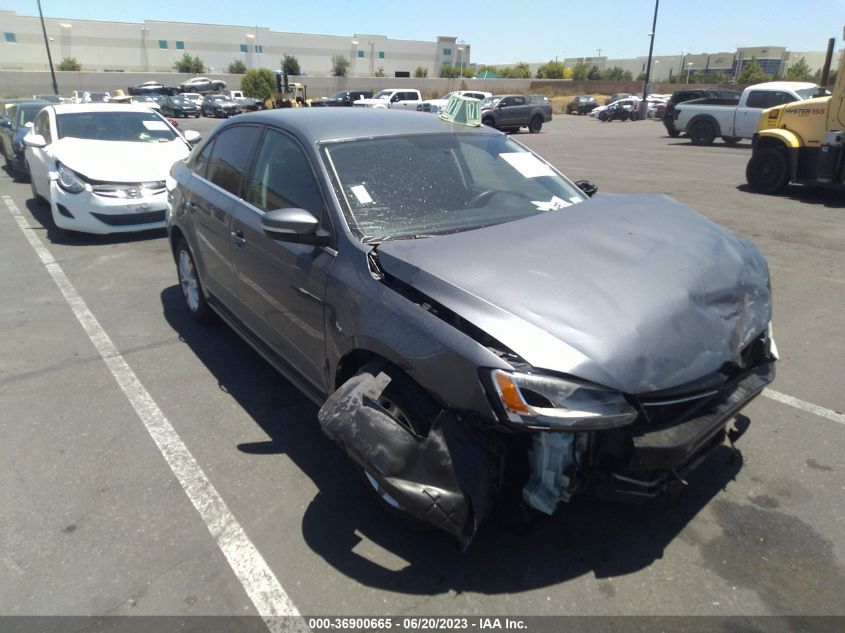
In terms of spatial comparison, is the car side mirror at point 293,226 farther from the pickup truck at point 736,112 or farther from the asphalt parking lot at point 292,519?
the pickup truck at point 736,112

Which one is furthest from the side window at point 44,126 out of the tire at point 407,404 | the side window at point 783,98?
the side window at point 783,98

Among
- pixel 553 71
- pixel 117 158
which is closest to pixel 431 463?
pixel 117 158

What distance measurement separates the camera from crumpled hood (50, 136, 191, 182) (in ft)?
25.1

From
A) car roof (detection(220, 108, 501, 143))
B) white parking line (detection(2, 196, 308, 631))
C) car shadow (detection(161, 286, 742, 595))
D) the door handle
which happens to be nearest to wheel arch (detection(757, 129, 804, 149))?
car roof (detection(220, 108, 501, 143))

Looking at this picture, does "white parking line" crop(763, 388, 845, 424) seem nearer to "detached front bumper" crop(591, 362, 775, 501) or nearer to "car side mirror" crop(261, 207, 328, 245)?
"detached front bumper" crop(591, 362, 775, 501)

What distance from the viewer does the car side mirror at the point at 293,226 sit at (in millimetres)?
2838

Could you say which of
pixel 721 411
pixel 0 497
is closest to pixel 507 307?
pixel 721 411

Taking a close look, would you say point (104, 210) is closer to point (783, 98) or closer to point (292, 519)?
point (292, 519)

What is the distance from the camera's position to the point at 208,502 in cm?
293

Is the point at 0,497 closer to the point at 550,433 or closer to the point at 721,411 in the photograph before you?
the point at 550,433

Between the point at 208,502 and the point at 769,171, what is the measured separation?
11.8 m

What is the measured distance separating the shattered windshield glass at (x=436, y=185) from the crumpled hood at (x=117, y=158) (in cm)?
559

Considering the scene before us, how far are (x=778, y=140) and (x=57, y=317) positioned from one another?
462 inches

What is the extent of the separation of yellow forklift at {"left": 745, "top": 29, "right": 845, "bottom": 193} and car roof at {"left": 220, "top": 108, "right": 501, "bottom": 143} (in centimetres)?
875
